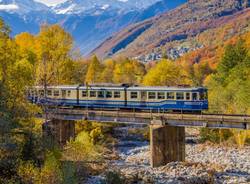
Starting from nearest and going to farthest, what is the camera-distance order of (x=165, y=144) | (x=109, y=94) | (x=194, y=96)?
(x=165, y=144) → (x=194, y=96) → (x=109, y=94)

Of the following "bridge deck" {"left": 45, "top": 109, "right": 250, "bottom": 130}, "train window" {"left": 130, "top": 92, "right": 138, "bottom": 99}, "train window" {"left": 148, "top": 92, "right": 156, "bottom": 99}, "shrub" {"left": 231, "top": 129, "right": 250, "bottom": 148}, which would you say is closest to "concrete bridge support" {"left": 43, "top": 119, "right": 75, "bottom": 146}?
"bridge deck" {"left": 45, "top": 109, "right": 250, "bottom": 130}

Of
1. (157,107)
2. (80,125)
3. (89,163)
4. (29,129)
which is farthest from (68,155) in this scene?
(80,125)

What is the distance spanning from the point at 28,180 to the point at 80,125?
1380 inches

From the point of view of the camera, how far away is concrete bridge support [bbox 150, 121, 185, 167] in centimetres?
5006

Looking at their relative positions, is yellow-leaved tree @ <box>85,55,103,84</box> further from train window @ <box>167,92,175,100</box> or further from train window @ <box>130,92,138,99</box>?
train window @ <box>167,92,175,100</box>

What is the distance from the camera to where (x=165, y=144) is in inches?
1991

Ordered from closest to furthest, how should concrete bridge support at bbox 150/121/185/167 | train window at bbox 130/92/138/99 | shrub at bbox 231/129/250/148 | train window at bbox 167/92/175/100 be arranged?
concrete bridge support at bbox 150/121/185/167 → train window at bbox 167/92/175/100 → train window at bbox 130/92/138/99 → shrub at bbox 231/129/250/148

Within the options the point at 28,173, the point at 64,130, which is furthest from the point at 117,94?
the point at 28,173

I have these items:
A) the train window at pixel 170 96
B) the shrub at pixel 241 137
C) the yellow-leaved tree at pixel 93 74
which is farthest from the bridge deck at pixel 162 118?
the yellow-leaved tree at pixel 93 74

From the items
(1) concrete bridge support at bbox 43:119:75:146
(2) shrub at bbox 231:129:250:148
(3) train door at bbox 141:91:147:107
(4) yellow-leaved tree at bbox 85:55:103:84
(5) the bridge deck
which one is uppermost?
(4) yellow-leaved tree at bbox 85:55:103:84

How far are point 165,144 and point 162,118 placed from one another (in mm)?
2820

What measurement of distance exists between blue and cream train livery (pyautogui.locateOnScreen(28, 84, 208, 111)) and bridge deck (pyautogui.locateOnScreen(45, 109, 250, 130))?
286 centimetres

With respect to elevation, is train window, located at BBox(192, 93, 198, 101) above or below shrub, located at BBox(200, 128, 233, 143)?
above

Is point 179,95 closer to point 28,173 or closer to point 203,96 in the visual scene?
point 203,96
